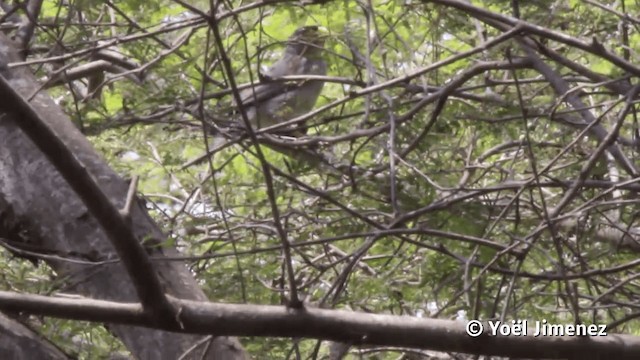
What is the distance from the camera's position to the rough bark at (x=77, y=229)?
9.50ft

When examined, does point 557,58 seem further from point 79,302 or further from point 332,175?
point 79,302

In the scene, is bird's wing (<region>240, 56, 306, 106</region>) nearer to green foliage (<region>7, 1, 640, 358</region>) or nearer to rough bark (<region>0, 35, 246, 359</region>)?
green foliage (<region>7, 1, 640, 358</region>)

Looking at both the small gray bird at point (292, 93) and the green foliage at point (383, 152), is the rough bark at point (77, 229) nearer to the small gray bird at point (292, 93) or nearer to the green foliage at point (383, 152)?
the green foliage at point (383, 152)

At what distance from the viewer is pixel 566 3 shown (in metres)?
3.70

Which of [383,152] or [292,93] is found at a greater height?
[292,93]

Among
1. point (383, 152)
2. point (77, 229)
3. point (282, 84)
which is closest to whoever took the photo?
point (77, 229)

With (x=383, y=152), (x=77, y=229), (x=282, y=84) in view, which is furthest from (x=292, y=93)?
(x=77, y=229)

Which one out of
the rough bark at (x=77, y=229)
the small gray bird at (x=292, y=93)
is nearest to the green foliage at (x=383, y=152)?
the rough bark at (x=77, y=229)

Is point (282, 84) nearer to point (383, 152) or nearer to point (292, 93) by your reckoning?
point (292, 93)

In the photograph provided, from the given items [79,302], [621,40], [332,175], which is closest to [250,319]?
[79,302]

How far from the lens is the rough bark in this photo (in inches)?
114

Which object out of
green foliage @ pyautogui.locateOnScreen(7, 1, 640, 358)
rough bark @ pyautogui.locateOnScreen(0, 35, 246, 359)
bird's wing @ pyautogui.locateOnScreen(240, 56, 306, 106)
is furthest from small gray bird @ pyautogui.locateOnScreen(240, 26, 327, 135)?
rough bark @ pyautogui.locateOnScreen(0, 35, 246, 359)

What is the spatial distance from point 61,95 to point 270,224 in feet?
5.78

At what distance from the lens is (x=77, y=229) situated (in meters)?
3.01
